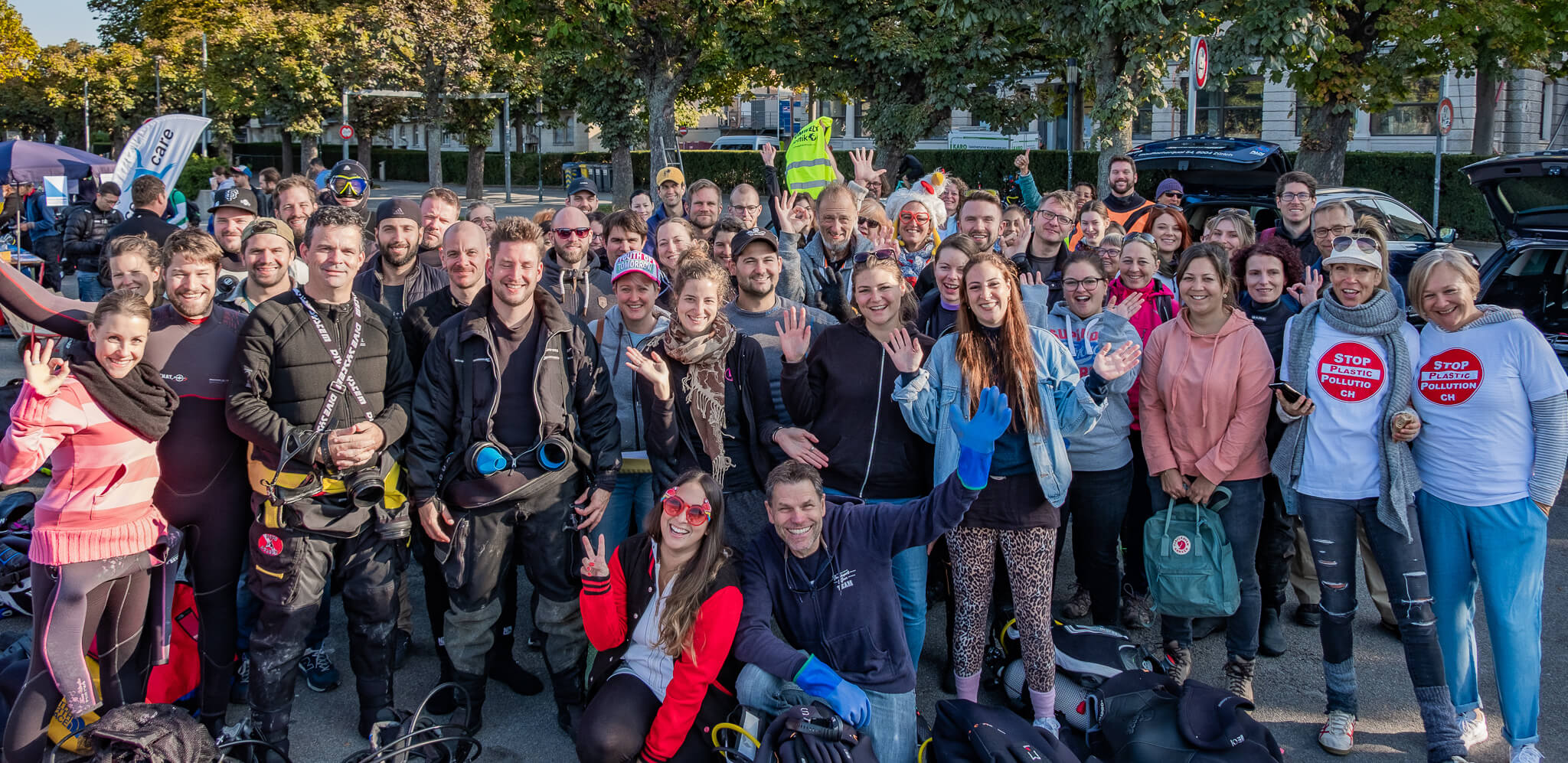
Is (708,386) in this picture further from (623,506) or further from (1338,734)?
(1338,734)

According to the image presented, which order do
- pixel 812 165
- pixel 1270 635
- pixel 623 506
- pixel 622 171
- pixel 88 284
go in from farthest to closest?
pixel 622 171 < pixel 88 284 < pixel 812 165 < pixel 1270 635 < pixel 623 506

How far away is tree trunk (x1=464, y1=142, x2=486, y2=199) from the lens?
32.8 meters

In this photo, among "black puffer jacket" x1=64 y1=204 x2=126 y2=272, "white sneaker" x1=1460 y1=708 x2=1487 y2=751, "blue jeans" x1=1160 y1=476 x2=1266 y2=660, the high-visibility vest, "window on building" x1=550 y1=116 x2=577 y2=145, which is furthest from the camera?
"window on building" x1=550 y1=116 x2=577 y2=145

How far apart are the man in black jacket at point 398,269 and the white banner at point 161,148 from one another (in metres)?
7.71

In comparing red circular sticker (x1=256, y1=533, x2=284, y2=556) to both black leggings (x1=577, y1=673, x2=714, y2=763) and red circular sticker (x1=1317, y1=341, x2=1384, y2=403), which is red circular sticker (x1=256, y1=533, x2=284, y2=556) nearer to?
black leggings (x1=577, y1=673, x2=714, y2=763)

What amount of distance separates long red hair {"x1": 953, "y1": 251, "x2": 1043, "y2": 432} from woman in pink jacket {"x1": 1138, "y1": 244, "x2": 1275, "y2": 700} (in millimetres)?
770

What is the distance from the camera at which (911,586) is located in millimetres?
4344

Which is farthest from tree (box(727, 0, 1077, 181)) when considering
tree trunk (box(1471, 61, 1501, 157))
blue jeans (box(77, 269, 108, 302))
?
blue jeans (box(77, 269, 108, 302))

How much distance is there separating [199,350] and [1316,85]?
16400 millimetres

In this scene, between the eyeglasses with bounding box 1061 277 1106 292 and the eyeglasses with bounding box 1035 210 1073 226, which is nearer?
the eyeglasses with bounding box 1061 277 1106 292

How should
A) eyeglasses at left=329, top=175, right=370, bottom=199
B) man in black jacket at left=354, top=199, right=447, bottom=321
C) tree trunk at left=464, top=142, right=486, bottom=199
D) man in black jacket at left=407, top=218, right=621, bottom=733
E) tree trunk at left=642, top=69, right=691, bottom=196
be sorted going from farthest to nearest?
tree trunk at left=464, top=142, right=486, bottom=199 → tree trunk at left=642, top=69, right=691, bottom=196 → eyeglasses at left=329, top=175, right=370, bottom=199 → man in black jacket at left=354, top=199, right=447, bottom=321 → man in black jacket at left=407, top=218, right=621, bottom=733

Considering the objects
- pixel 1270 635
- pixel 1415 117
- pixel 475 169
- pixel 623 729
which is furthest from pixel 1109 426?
pixel 475 169

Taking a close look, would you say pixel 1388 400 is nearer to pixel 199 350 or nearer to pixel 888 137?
pixel 199 350

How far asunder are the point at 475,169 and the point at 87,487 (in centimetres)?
3105
